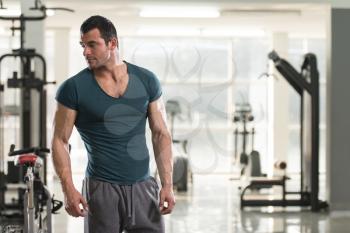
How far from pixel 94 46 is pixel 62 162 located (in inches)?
16.4

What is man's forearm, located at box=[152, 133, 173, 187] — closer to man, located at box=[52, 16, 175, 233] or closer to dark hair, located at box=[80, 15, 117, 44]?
man, located at box=[52, 16, 175, 233]

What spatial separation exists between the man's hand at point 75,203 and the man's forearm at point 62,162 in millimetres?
27

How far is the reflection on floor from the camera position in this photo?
19.5ft

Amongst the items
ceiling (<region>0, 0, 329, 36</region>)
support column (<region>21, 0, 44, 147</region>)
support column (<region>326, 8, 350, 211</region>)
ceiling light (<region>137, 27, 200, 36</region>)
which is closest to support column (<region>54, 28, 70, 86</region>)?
ceiling (<region>0, 0, 329, 36</region>)

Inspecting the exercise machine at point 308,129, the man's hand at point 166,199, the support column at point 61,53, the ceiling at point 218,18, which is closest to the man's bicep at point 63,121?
the man's hand at point 166,199

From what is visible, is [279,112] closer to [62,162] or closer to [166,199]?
[166,199]

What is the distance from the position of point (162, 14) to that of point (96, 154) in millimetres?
6725

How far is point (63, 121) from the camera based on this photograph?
6.98 ft

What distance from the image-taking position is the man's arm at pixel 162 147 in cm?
222

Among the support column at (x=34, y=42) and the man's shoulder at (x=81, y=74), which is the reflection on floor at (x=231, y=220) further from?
the man's shoulder at (x=81, y=74)

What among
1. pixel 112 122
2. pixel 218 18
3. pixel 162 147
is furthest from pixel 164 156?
pixel 218 18

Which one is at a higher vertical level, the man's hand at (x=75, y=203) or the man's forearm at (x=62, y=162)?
the man's forearm at (x=62, y=162)

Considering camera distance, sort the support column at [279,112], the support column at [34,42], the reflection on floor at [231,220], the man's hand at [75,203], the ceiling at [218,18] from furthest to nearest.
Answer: the support column at [279,112]
the ceiling at [218,18]
the support column at [34,42]
the reflection on floor at [231,220]
the man's hand at [75,203]

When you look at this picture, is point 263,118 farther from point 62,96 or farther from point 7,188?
point 62,96
